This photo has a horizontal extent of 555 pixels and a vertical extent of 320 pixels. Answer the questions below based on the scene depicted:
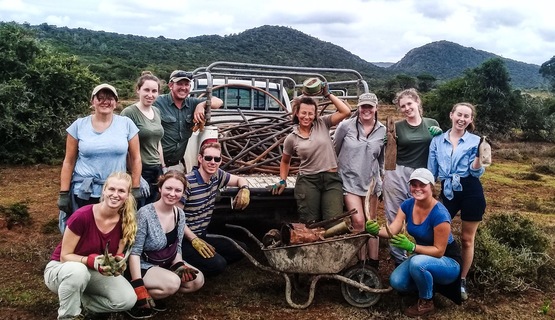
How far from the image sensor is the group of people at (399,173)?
3.88 metres

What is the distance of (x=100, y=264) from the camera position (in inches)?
128

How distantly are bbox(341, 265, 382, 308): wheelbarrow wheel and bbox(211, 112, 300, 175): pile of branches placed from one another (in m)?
1.42

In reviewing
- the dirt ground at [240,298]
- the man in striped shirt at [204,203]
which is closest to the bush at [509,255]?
the dirt ground at [240,298]

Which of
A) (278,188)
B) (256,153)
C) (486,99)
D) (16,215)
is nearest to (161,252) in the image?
(278,188)

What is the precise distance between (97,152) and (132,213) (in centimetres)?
56

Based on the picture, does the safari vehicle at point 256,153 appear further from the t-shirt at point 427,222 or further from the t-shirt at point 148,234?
the t-shirt at point 427,222

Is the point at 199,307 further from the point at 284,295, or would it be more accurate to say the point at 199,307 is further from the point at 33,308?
the point at 33,308

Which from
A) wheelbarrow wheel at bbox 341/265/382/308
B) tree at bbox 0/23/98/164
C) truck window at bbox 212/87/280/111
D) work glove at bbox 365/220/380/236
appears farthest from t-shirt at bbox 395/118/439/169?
tree at bbox 0/23/98/164

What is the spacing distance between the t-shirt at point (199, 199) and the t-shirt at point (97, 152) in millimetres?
585

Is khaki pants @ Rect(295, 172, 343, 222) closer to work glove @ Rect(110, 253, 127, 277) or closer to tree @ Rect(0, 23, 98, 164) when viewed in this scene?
work glove @ Rect(110, 253, 127, 277)

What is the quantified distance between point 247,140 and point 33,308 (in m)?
2.64

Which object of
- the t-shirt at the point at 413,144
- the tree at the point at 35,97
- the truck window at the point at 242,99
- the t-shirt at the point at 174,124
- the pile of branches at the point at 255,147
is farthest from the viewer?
the tree at the point at 35,97

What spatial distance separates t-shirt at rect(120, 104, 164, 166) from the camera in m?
4.02

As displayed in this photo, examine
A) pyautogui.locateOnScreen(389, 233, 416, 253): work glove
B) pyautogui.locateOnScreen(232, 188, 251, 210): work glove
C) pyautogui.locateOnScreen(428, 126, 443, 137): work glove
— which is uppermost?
pyautogui.locateOnScreen(428, 126, 443, 137): work glove
